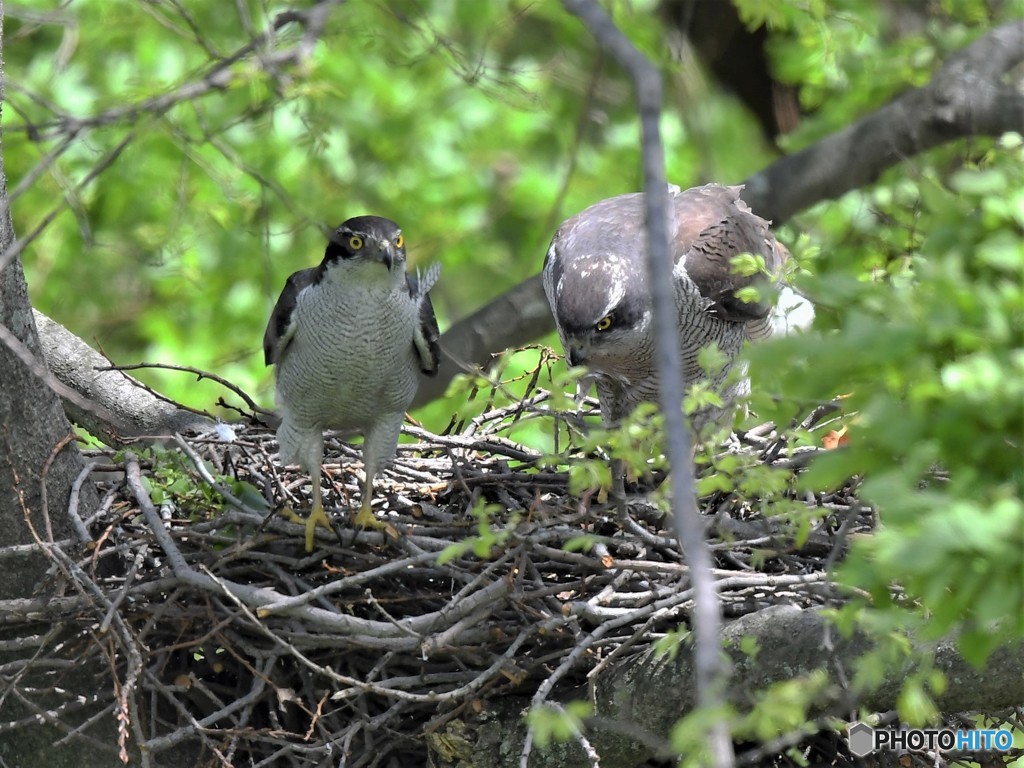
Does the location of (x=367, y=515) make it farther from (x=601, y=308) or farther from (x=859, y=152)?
(x=859, y=152)

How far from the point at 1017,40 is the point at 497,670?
4.76m

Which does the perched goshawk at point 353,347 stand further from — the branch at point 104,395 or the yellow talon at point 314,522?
the branch at point 104,395

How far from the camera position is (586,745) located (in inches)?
126

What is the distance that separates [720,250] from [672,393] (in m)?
3.08

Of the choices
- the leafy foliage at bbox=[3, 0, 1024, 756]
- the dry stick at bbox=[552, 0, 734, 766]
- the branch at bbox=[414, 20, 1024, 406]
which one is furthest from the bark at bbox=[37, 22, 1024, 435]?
the dry stick at bbox=[552, 0, 734, 766]

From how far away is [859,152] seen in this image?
626 centimetres

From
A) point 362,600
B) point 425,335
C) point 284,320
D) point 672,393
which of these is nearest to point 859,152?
point 425,335

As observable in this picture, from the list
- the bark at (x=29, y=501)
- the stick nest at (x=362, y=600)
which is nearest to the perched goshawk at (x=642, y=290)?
the stick nest at (x=362, y=600)

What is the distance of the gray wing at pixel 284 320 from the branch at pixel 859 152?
1427 millimetres

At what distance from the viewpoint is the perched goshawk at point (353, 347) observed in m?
4.28

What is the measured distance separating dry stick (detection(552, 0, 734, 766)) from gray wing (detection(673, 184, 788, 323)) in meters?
2.69

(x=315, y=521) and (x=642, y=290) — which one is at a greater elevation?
(x=642, y=290)

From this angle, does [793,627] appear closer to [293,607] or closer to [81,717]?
[293,607]

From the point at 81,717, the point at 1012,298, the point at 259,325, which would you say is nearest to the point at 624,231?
the point at 81,717
